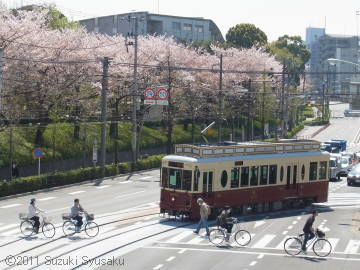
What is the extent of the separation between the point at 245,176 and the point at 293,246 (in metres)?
8.78

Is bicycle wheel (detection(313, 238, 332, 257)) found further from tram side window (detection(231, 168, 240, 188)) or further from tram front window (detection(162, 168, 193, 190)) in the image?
tram side window (detection(231, 168, 240, 188))

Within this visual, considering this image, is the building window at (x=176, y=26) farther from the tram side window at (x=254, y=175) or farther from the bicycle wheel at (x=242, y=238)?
the bicycle wheel at (x=242, y=238)

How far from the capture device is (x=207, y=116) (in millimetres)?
86375

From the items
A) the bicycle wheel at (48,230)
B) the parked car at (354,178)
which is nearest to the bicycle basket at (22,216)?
the bicycle wheel at (48,230)

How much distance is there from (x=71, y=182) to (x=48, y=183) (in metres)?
2.92

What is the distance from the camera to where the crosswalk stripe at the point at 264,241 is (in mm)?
27244

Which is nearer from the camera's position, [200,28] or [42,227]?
[42,227]

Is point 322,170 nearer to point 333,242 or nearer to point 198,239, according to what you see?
point 333,242

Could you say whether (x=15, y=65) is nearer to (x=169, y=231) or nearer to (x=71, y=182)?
(x=71, y=182)

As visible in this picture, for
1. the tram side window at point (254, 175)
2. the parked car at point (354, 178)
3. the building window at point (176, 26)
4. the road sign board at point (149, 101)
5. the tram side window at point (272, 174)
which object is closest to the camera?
the tram side window at point (254, 175)

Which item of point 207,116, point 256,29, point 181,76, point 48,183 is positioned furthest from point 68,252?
point 256,29

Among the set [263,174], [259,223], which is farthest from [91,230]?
[263,174]

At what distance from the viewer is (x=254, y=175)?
34.8 meters

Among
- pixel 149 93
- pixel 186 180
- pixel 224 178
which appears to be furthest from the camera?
pixel 149 93
